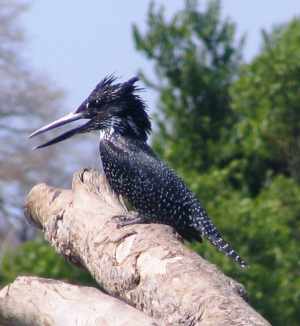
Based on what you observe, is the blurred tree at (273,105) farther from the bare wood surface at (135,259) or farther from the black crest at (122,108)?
the bare wood surface at (135,259)

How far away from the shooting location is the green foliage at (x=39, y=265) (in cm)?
1357

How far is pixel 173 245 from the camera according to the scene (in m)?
6.37

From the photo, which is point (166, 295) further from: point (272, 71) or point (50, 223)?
point (272, 71)

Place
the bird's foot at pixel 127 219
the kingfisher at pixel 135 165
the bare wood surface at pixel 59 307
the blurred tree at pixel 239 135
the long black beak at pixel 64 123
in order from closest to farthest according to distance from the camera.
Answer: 1. the bare wood surface at pixel 59 307
2. the bird's foot at pixel 127 219
3. the kingfisher at pixel 135 165
4. the long black beak at pixel 64 123
5. the blurred tree at pixel 239 135

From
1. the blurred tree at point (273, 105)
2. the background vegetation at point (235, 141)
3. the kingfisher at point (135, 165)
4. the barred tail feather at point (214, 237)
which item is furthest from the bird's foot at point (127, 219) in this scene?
the blurred tree at point (273, 105)

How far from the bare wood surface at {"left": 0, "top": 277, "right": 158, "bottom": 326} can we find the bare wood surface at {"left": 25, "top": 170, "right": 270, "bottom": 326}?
0.87 ft

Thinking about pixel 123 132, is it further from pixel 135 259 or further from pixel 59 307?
pixel 59 307

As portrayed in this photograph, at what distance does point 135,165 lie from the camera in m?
7.93

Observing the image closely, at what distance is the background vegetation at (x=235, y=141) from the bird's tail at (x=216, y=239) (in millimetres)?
5057

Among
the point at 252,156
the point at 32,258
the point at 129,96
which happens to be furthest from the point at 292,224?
the point at 129,96

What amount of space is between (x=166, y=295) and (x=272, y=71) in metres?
9.51

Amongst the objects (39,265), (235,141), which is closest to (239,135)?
(235,141)

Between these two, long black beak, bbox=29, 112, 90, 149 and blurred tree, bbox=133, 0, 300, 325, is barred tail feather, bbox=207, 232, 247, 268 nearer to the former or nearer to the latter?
long black beak, bbox=29, 112, 90, 149

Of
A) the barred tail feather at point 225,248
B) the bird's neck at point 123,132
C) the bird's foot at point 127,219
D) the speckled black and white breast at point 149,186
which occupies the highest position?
the bird's neck at point 123,132
